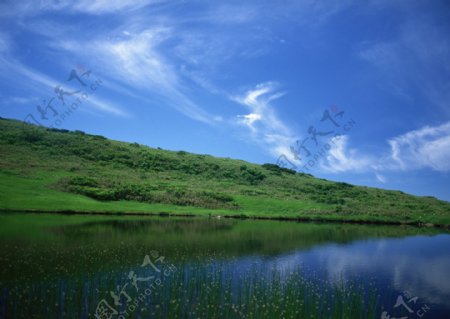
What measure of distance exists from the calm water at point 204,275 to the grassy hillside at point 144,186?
24630 mm

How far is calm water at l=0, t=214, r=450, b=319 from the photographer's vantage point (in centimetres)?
1566

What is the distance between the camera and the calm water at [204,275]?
51.4 feet

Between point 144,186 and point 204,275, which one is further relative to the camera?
point 144,186

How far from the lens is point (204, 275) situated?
19.9m

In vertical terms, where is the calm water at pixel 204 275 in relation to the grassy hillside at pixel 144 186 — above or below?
below

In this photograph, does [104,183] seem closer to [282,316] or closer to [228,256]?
[228,256]

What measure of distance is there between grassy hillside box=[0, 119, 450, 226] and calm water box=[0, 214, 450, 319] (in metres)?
24.6

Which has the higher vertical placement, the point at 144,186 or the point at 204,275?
the point at 144,186

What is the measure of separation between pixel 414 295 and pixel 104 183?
206 feet

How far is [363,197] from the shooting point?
104000 millimetres

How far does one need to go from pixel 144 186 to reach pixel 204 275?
5922 cm

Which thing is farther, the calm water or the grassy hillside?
the grassy hillside

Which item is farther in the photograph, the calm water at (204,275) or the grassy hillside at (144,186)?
the grassy hillside at (144,186)

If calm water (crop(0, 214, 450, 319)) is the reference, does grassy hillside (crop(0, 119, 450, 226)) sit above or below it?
above
